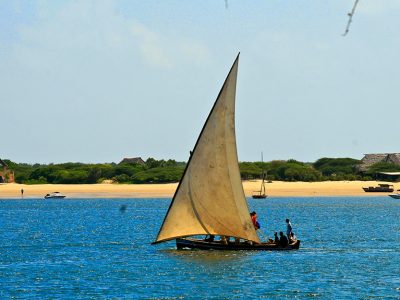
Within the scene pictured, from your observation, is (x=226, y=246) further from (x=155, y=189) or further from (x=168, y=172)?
(x=168, y=172)

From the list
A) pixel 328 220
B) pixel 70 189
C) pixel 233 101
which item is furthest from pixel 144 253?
pixel 70 189

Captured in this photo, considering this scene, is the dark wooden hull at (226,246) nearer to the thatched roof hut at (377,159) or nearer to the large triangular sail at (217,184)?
the large triangular sail at (217,184)

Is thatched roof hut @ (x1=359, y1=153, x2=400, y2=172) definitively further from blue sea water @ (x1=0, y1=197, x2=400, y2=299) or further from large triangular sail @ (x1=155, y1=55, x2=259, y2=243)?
large triangular sail @ (x1=155, y1=55, x2=259, y2=243)

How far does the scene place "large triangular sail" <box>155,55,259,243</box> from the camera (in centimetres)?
5053

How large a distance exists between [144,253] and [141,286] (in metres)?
14.6

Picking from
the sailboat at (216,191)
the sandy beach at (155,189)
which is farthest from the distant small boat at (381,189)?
the sailboat at (216,191)

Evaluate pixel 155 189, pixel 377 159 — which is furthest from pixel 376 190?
pixel 155 189

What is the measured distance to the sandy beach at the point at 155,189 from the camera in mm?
156250

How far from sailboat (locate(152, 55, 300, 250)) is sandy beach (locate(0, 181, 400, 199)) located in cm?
10113

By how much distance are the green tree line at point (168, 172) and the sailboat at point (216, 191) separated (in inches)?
4533

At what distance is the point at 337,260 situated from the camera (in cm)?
5069

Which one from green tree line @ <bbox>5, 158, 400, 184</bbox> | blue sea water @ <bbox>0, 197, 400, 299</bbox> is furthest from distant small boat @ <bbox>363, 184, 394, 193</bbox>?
blue sea water @ <bbox>0, 197, 400, 299</bbox>

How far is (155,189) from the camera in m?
162

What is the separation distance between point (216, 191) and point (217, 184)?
0.41 meters
